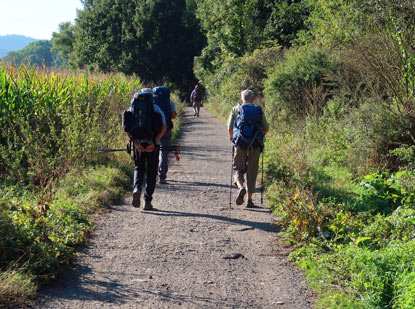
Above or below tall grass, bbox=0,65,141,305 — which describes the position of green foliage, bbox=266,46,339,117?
above

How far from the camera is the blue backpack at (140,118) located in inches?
293

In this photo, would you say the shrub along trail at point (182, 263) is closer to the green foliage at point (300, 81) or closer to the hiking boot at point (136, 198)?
the hiking boot at point (136, 198)

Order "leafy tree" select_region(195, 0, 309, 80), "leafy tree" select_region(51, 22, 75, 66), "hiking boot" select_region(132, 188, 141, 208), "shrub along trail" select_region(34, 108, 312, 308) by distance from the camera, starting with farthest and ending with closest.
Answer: "leafy tree" select_region(51, 22, 75, 66)
"leafy tree" select_region(195, 0, 309, 80)
"hiking boot" select_region(132, 188, 141, 208)
"shrub along trail" select_region(34, 108, 312, 308)

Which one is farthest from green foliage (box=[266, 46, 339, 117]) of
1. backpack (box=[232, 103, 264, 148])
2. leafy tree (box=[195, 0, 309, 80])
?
leafy tree (box=[195, 0, 309, 80])

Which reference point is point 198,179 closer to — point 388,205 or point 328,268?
point 388,205

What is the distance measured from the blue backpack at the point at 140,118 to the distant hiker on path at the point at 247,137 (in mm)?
1522

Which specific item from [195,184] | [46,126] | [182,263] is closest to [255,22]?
[46,126]

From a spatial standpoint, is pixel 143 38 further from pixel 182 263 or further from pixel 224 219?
pixel 182 263

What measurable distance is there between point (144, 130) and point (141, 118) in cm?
20

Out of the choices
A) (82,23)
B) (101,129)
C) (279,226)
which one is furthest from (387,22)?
(82,23)

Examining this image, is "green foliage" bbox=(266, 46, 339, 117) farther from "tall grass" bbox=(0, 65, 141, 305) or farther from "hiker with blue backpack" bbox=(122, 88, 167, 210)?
"hiker with blue backpack" bbox=(122, 88, 167, 210)

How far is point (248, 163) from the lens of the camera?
8.20 metres

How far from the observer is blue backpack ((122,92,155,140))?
24.4 ft

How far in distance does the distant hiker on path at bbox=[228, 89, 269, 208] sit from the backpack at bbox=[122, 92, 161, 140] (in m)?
1.48
